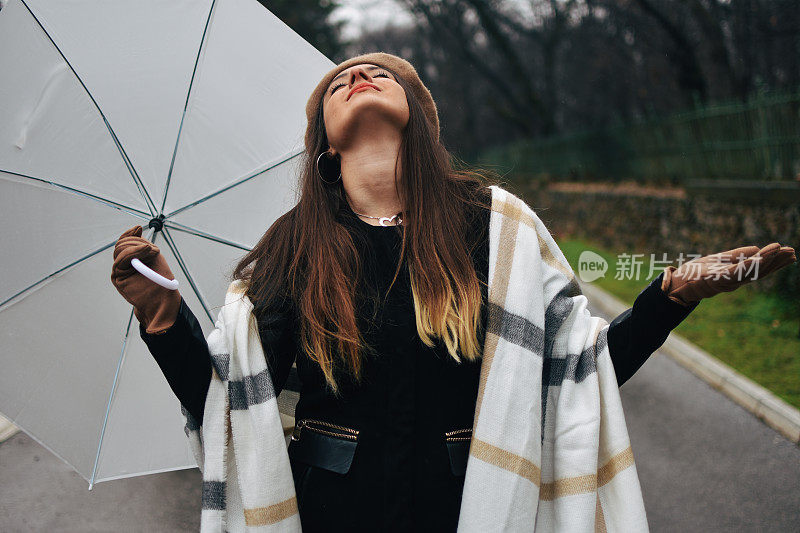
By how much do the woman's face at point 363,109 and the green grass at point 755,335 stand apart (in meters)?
3.72

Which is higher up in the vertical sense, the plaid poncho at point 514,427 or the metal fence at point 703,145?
the metal fence at point 703,145

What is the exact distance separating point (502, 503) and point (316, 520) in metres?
0.50

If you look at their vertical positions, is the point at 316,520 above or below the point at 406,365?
below

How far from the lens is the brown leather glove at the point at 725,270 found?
4.51ft

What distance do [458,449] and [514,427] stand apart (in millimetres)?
165

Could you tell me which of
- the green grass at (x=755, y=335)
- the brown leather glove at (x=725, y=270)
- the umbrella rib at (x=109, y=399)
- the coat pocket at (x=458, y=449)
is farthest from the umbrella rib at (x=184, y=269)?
the green grass at (x=755, y=335)

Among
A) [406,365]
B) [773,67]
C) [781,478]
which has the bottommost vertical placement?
[781,478]

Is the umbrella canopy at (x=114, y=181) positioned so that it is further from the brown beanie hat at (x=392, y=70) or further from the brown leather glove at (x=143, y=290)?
the brown leather glove at (x=143, y=290)

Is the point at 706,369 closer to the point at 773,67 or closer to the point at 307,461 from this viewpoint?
the point at 307,461

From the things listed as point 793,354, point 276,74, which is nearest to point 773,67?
point 793,354

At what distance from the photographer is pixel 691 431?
14.1 ft

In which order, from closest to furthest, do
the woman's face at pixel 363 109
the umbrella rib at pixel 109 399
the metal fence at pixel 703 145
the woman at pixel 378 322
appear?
the woman at pixel 378 322
the woman's face at pixel 363 109
the umbrella rib at pixel 109 399
the metal fence at pixel 703 145

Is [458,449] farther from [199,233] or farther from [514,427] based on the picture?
[199,233]

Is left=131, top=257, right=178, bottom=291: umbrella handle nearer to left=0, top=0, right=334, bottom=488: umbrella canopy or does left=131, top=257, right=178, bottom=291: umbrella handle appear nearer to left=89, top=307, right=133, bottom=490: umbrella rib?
left=0, top=0, right=334, bottom=488: umbrella canopy
